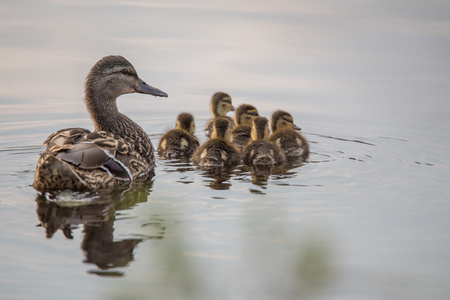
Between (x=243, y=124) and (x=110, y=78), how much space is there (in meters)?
1.86

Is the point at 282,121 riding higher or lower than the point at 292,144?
higher

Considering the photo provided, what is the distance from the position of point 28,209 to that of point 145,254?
1.34 meters

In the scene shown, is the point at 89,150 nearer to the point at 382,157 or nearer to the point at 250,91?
the point at 382,157

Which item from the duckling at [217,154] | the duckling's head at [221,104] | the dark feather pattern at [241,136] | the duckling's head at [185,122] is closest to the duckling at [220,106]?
the duckling's head at [221,104]

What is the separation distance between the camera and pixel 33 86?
8.41 m

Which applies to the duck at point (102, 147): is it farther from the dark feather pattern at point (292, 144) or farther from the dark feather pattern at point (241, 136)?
the dark feather pattern at point (292, 144)

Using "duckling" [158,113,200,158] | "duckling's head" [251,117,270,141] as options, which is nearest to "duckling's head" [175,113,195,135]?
"duckling" [158,113,200,158]

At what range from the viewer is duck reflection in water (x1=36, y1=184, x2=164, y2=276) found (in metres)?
3.38

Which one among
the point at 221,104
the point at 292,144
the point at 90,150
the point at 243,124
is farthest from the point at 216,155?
the point at 221,104

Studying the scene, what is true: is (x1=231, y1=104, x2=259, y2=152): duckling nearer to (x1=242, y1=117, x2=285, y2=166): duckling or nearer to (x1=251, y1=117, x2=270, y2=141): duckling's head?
(x1=251, y1=117, x2=270, y2=141): duckling's head

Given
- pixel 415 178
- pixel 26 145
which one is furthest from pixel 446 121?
pixel 26 145

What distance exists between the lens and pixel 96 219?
162 inches

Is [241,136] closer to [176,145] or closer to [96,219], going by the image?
[176,145]

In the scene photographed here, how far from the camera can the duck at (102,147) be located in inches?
180
